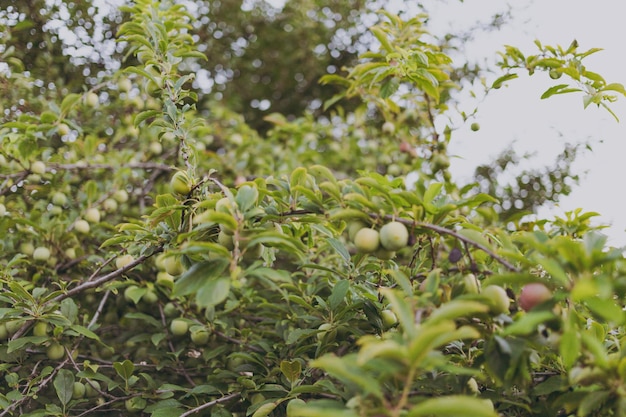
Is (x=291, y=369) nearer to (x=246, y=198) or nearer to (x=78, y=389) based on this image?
(x=246, y=198)

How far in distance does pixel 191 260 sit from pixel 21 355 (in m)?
0.69

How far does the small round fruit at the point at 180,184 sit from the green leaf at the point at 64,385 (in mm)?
602

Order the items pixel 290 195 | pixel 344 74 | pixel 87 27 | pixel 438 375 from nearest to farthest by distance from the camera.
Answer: pixel 438 375, pixel 290 195, pixel 87 27, pixel 344 74

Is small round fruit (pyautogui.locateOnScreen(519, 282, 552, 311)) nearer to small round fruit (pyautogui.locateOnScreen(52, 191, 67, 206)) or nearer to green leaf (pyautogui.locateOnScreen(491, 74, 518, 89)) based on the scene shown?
green leaf (pyautogui.locateOnScreen(491, 74, 518, 89))

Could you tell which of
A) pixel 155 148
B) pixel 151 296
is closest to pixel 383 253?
pixel 151 296

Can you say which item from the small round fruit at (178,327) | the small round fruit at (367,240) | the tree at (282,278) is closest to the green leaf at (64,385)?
the tree at (282,278)

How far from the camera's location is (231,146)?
9.94 ft

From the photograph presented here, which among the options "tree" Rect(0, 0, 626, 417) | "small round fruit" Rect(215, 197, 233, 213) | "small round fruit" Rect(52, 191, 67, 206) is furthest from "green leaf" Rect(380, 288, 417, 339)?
→ "small round fruit" Rect(52, 191, 67, 206)

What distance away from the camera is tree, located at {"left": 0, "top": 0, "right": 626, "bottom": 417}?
882 millimetres

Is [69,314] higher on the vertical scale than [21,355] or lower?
higher

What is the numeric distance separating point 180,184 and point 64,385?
63 centimetres

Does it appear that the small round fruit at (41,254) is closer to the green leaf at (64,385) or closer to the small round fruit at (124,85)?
the green leaf at (64,385)

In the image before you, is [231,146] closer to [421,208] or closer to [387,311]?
[387,311]

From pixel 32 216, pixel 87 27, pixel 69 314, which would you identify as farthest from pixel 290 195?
pixel 87 27
